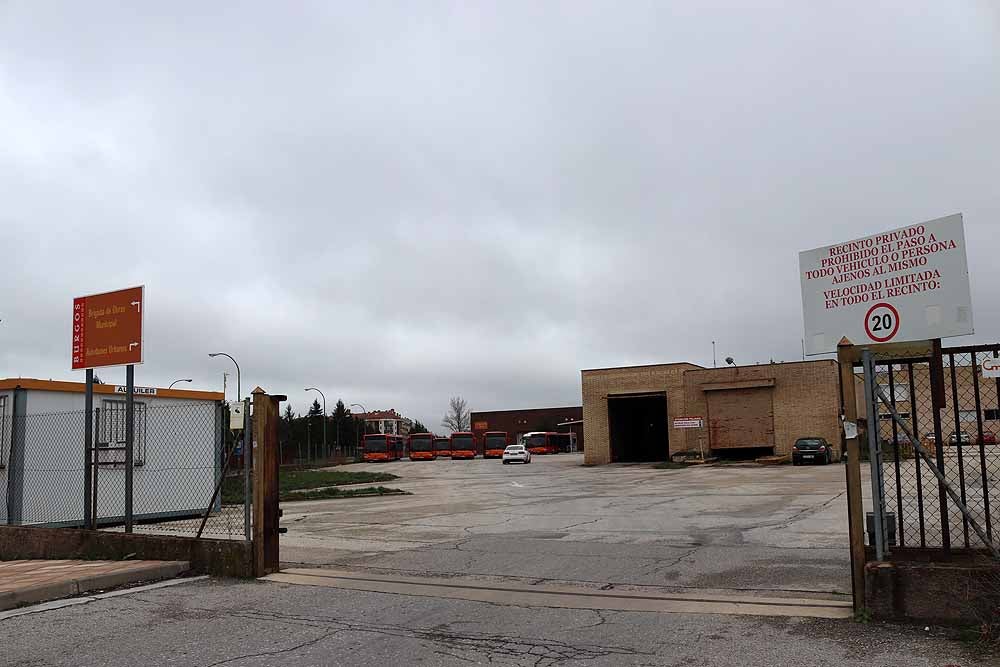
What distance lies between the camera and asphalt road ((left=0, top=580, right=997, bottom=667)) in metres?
6.00

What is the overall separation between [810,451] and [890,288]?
37.3 m

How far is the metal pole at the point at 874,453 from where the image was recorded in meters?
6.73

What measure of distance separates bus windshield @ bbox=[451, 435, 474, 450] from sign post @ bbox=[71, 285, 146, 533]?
63.3 m

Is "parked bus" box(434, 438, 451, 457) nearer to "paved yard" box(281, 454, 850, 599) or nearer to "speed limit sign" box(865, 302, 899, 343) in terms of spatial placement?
"paved yard" box(281, 454, 850, 599)

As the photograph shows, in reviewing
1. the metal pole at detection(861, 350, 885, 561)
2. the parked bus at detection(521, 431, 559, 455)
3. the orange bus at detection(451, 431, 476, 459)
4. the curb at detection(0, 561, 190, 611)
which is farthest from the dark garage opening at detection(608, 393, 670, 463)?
the metal pole at detection(861, 350, 885, 561)

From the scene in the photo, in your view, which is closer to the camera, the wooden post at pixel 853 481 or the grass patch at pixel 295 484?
the wooden post at pixel 853 481

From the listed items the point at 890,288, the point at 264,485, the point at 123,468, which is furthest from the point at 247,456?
the point at 123,468

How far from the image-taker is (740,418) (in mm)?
48688

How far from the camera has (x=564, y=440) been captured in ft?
309

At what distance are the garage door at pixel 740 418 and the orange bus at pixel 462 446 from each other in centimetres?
3033

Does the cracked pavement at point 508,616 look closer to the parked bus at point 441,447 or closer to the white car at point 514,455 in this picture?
the white car at point 514,455

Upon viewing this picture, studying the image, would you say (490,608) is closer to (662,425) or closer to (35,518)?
(35,518)

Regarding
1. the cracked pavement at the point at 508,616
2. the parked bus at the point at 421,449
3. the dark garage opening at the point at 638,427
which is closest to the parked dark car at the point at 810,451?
the dark garage opening at the point at 638,427

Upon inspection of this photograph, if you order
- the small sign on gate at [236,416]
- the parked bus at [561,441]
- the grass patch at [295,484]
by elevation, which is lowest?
the parked bus at [561,441]
